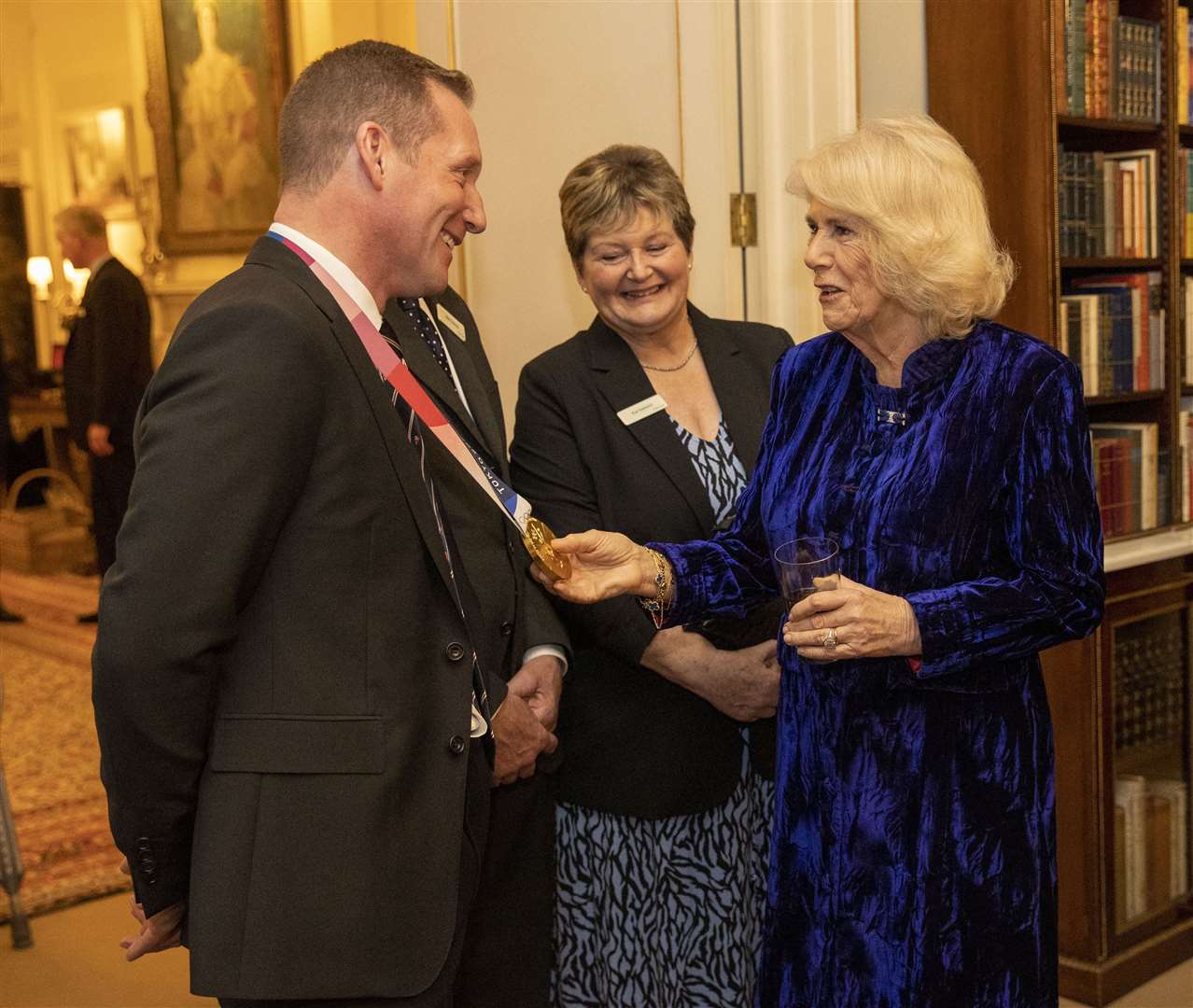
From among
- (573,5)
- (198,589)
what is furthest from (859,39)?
(198,589)

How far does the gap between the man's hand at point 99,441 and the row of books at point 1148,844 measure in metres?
4.71

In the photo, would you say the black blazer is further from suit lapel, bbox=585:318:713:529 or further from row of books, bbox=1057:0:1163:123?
row of books, bbox=1057:0:1163:123

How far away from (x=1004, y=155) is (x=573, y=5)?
1.17 metres

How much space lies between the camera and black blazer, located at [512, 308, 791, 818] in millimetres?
2447

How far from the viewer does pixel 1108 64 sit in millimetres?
3398

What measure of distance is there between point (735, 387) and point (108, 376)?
4.52 m

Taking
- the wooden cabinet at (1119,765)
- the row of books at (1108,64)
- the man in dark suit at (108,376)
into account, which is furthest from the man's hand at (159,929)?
the man in dark suit at (108,376)

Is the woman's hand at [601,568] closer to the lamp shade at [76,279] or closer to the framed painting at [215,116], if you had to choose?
the framed painting at [215,116]

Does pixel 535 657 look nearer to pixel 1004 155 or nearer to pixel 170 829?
pixel 170 829

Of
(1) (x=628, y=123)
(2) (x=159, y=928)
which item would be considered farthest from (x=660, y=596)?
(1) (x=628, y=123)

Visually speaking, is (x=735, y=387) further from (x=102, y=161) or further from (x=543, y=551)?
(x=102, y=161)

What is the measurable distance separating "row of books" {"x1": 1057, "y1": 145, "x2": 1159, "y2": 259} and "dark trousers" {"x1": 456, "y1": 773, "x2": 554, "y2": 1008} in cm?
204

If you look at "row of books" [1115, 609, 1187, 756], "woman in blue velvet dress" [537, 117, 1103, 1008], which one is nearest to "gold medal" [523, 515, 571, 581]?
"woman in blue velvet dress" [537, 117, 1103, 1008]

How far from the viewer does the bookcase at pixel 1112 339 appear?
3.25m
